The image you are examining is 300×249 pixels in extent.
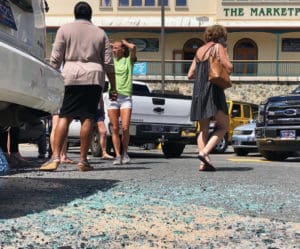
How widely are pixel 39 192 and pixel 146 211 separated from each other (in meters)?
1.23

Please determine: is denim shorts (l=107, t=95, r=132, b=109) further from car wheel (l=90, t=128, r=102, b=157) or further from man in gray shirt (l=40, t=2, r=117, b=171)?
car wheel (l=90, t=128, r=102, b=157)

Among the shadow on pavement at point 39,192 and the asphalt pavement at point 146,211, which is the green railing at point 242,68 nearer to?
the asphalt pavement at point 146,211

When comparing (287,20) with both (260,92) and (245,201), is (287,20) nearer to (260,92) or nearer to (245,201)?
(260,92)

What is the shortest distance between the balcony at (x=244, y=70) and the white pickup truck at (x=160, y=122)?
27.6 metres

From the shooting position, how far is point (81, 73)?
714 cm

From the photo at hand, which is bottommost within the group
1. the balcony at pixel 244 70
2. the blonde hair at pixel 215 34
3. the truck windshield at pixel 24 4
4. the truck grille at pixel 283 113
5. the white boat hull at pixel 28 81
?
the truck grille at pixel 283 113

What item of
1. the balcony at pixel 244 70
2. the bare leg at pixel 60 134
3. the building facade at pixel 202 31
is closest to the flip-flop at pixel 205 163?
the bare leg at pixel 60 134

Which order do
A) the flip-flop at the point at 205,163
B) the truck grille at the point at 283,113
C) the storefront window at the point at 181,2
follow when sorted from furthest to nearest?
the storefront window at the point at 181,2, the truck grille at the point at 283,113, the flip-flop at the point at 205,163

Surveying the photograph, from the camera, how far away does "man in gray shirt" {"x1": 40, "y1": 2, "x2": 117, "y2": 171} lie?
714cm

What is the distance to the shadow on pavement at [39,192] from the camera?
4.66m

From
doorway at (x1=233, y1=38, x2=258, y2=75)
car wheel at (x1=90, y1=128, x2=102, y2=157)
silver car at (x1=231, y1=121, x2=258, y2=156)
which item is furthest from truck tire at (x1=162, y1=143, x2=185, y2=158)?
doorway at (x1=233, y1=38, x2=258, y2=75)

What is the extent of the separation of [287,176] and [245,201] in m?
2.22

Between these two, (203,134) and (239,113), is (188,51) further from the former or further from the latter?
(203,134)

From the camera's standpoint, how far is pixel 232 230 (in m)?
4.19
